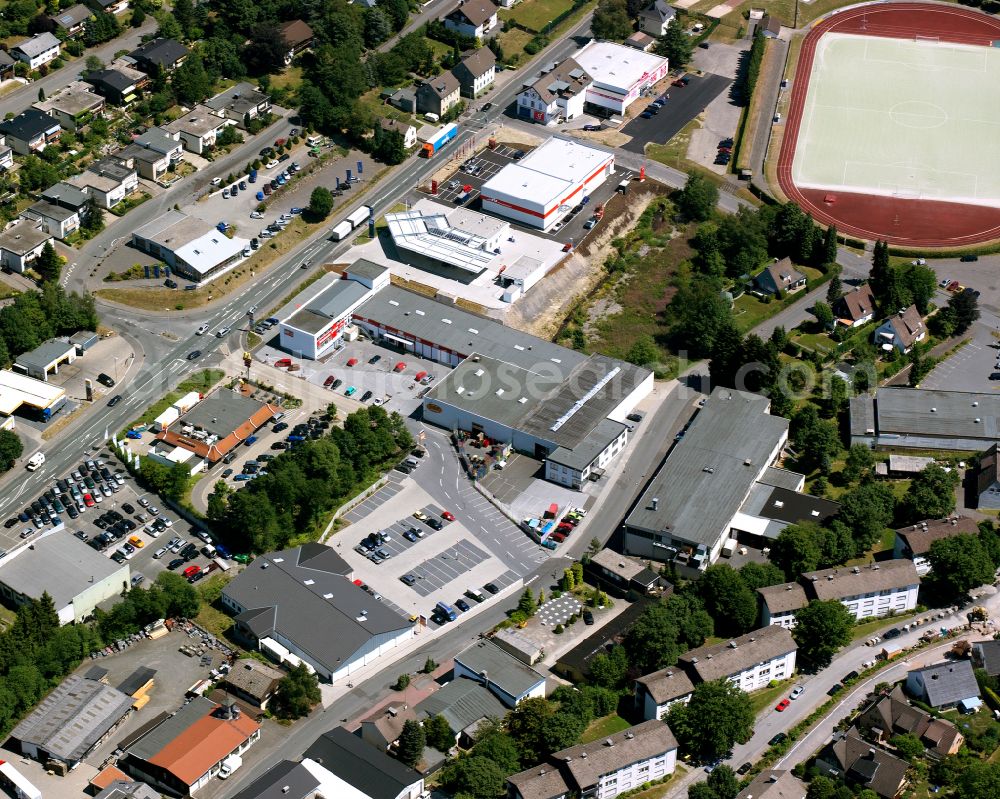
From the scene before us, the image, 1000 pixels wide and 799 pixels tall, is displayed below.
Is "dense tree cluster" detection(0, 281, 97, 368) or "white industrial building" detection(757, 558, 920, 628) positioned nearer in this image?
"white industrial building" detection(757, 558, 920, 628)

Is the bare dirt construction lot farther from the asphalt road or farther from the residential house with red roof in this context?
the asphalt road

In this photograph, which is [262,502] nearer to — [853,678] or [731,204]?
[853,678]

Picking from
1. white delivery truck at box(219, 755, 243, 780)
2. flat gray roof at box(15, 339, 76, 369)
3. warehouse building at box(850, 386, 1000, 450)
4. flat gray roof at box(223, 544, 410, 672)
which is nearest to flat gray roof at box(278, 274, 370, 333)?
flat gray roof at box(15, 339, 76, 369)

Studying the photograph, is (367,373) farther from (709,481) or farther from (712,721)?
(712,721)

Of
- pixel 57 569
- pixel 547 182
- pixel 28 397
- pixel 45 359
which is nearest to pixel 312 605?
pixel 57 569

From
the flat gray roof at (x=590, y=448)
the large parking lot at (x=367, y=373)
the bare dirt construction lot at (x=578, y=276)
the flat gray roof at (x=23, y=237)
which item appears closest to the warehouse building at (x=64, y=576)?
the large parking lot at (x=367, y=373)

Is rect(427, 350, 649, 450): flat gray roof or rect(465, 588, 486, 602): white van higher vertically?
rect(427, 350, 649, 450): flat gray roof

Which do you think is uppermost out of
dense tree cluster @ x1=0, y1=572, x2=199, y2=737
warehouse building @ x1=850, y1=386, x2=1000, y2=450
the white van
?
dense tree cluster @ x1=0, y1=572, x2=199, y2=737
